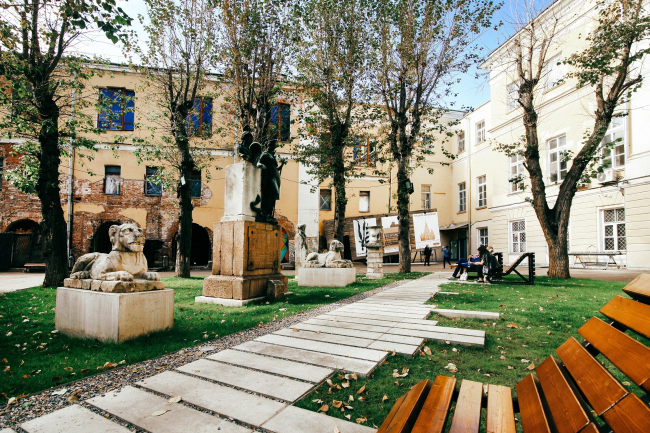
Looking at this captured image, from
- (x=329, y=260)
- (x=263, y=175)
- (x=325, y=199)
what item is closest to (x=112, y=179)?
(x=325, y=199)

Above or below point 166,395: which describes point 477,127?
above

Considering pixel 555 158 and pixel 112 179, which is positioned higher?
pixel 555 158

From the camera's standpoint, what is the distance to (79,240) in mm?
20297

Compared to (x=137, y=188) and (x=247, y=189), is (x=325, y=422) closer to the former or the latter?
(x=247, y=189)

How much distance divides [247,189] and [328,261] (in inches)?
163

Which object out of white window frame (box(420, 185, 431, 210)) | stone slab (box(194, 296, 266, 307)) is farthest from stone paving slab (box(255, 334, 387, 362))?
white window frame (box(420, 185, 431, 210))

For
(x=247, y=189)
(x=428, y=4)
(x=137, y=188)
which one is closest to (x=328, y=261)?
(x=247, y=189)

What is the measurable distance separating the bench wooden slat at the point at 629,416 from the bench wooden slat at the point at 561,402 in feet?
0.23

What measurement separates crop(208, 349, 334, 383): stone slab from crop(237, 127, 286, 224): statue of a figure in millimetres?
4281

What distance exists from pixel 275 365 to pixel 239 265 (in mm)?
4025

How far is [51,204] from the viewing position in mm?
10102

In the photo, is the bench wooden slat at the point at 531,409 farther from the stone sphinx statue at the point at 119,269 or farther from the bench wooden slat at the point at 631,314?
the stone sphinx statue at the point at 119,269

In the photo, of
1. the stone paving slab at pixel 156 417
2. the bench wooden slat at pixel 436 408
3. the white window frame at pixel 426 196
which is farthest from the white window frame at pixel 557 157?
the stone paving slab at pixel 156 417

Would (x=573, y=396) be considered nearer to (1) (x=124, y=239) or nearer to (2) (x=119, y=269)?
(2) (x=119, y=269)
